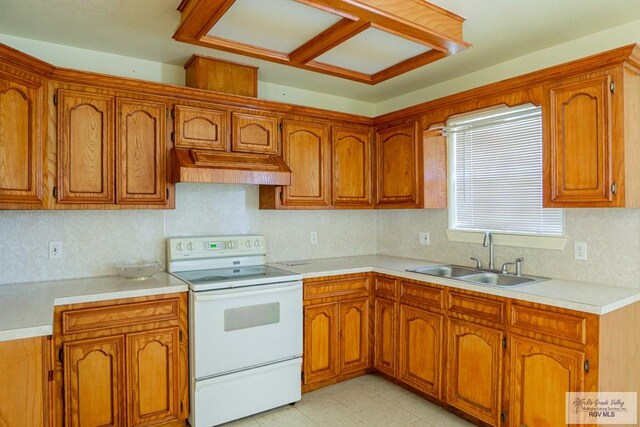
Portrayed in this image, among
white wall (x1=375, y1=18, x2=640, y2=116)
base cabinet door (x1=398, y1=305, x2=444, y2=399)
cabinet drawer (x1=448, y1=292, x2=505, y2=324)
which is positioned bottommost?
base cabinet door (x1=398, y1=305, x2=444, y2=399)

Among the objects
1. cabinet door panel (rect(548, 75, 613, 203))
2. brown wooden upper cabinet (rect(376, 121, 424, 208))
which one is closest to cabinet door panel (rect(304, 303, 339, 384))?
brown wooden upper cabinet (rect(376, 121, 424, 208))

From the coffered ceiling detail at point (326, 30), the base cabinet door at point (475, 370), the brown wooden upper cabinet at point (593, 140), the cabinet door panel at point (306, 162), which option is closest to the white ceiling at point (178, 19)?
the coffered ceiling detail at point (326, 30)

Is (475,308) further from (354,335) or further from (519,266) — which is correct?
(354,335)

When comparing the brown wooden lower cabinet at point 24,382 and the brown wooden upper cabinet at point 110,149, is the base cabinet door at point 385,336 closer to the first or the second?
the brown wooden upper cabinet at point 110,149

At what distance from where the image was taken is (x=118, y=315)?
2.27 metres

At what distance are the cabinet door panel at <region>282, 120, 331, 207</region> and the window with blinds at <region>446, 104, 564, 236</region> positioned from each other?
1057 millimetres

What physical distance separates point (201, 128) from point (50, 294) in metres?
1.40

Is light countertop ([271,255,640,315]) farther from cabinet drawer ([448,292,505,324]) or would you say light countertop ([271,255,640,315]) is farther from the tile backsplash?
the tile backsplash

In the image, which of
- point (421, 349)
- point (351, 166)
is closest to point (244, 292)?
point (421, 349)

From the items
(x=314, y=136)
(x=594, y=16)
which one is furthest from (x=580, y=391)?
(x=314, y=136)

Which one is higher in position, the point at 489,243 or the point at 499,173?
the point at 499,173

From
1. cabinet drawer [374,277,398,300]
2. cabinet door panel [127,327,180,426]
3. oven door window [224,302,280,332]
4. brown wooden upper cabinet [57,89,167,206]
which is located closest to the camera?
cabinet door panel [127,327,180,426]

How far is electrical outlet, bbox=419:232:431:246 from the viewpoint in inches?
140

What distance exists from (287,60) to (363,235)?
79.6 inches
